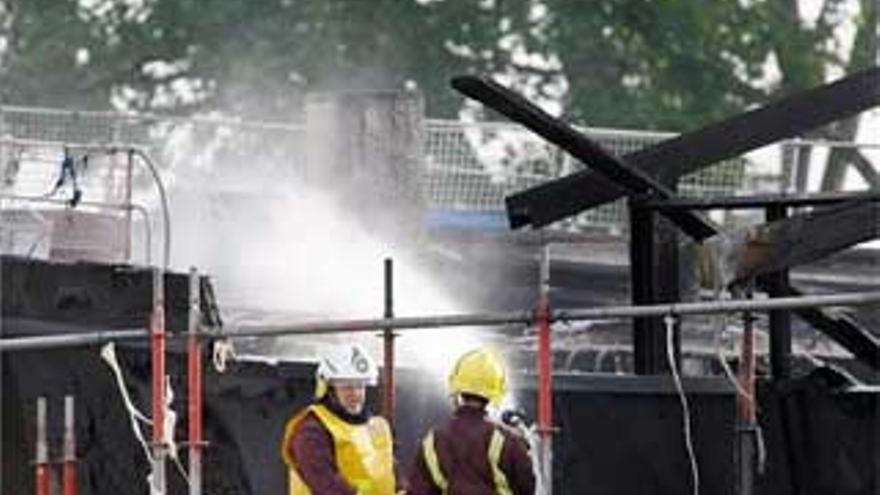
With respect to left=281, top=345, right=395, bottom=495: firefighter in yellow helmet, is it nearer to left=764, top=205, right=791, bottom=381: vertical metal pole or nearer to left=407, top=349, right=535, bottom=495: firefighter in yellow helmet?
left=407, top=349, right=535, bottom=495: firefighter in yellow helmet

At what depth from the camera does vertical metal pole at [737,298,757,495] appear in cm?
1127

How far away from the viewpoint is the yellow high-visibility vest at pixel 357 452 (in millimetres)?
11125

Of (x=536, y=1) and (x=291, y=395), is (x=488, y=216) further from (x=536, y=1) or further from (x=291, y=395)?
(x=536, y=1)

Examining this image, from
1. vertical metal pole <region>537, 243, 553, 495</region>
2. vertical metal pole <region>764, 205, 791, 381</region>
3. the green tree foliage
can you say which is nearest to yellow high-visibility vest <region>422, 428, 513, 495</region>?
vertical metal pole <region>537, 243, 553, 495</region>

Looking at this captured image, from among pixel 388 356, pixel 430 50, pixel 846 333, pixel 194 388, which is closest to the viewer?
pixel 194 388

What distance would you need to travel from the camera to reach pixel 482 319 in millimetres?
10750

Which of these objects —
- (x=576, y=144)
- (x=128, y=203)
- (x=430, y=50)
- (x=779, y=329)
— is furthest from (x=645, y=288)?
(x=430, y=50)

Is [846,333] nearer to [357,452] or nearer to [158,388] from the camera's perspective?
[357,452]

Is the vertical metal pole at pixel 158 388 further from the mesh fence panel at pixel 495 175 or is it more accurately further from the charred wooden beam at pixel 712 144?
the mesh fence panel at pixel 495 175

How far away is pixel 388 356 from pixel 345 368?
91 centimetres

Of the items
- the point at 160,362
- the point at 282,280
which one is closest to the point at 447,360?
the point at 160,362

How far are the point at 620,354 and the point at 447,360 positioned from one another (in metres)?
3.69

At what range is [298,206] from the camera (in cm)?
1669

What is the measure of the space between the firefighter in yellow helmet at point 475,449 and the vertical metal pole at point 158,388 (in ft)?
4.12
